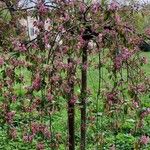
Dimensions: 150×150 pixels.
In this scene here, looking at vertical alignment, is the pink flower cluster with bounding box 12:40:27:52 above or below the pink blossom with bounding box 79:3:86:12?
below

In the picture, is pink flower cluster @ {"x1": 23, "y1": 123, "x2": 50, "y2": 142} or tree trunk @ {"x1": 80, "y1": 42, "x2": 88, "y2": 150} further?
tree trunk @ {"x1": 80, "y1": 42, "x2": 88, "y2": 150}

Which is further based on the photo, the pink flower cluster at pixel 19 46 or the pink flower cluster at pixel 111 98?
the pink flower cluster at pixel 111 98

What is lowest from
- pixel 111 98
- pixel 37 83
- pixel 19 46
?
pixel 111 98

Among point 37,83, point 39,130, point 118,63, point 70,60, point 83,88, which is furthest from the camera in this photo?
point 83,88

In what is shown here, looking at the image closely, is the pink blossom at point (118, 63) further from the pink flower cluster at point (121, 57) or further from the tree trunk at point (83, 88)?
the tree trunk at point (83, 88)

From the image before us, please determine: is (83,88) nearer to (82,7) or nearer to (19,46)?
(82,7)

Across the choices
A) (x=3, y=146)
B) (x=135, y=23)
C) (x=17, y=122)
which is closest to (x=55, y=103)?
(x=135, y=23)

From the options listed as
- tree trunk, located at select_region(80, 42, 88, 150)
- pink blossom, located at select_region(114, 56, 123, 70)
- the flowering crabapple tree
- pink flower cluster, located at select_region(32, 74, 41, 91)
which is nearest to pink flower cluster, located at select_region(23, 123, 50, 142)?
the flowering crabapple tree

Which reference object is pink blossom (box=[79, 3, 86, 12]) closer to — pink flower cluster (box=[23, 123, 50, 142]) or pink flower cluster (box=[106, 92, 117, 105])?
pink flower cluster (box=[106, 92, 117, 105])

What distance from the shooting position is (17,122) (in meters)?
9.03

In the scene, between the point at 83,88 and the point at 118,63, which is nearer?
the point at 118,63

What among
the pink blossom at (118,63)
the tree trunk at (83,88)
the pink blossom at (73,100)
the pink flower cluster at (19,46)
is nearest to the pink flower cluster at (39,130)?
the pink blossom at (73,100)

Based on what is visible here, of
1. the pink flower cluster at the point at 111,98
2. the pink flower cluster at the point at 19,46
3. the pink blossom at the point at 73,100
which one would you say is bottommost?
the pink blossom at the point at 73,100

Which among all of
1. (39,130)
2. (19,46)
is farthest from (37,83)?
(39,130)
